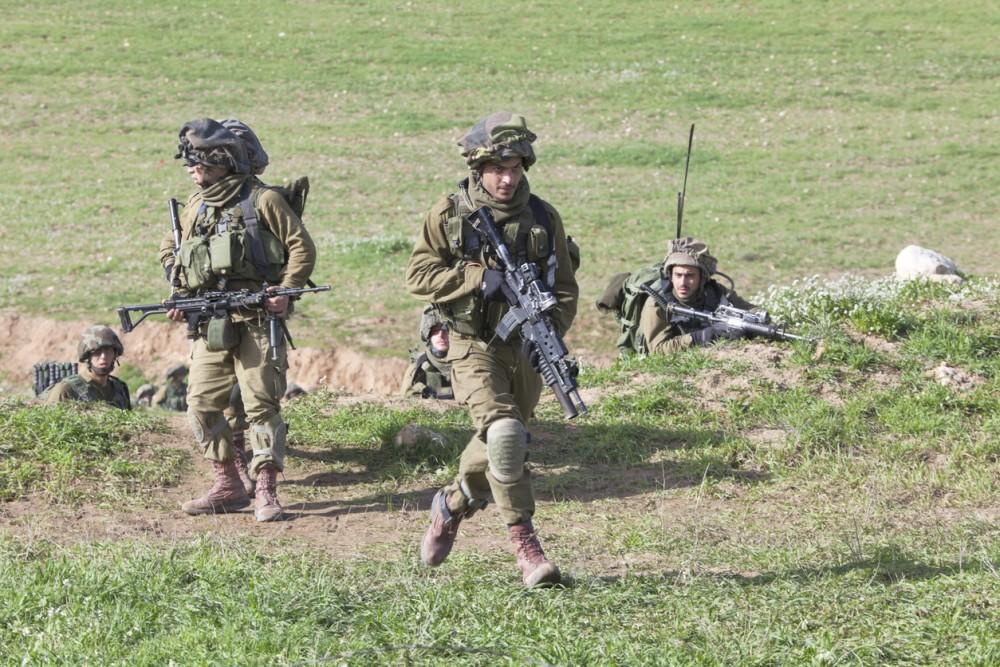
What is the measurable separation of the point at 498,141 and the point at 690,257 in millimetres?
4534

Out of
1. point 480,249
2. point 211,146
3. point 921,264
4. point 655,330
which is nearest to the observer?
point 480,249

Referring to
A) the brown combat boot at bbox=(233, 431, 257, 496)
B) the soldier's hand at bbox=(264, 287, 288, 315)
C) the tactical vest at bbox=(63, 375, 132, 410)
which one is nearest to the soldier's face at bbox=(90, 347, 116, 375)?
the tactical vest at bbox=(63, 375, 132, 410)

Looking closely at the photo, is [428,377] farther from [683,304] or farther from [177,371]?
[177,371]

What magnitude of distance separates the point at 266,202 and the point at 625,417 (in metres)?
3.03

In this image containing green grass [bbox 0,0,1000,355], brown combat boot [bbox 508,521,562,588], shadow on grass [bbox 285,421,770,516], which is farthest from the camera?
green grass [bbox 0,0,1000,355]

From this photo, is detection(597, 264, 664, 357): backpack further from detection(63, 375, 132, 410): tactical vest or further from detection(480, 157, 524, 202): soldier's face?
detection(480, 157, 524, 202): soldier's face

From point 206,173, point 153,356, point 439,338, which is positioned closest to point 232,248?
point 206,173

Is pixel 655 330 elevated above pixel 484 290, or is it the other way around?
pixel 484 290

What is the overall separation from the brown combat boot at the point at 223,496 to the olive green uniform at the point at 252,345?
67mm

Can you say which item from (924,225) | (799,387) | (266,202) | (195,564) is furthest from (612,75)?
(195,564)

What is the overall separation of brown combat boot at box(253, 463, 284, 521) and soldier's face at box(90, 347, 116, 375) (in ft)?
10.8

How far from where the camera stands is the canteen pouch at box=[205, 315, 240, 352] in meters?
8.04

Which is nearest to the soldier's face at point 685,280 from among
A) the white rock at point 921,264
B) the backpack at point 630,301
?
the backpack at point 630,301

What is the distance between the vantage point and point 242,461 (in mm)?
8844
